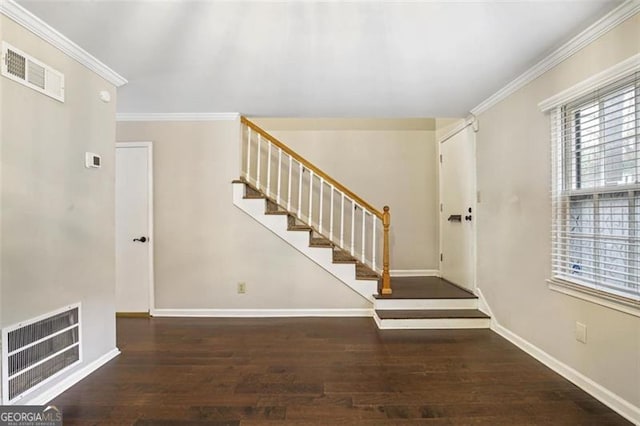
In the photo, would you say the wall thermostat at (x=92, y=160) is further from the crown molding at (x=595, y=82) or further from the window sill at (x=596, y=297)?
the window sill at (x=596, y=297)

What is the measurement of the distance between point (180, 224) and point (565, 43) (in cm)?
389

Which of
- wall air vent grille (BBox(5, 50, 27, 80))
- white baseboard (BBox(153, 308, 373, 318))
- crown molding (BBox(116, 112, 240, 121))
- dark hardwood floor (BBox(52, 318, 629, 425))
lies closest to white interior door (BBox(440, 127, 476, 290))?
dark hardwood floor (BBox(52, 318, 629, 425))

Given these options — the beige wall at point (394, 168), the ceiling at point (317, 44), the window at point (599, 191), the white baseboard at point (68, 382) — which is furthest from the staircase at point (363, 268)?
the white baseboard at point (68, 382)

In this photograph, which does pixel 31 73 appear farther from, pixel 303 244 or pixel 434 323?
pixel 434 323

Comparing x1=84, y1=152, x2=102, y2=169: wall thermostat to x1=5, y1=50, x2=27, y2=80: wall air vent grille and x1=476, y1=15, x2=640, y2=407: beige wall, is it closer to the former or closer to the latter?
x1=5, y1=50, x2=27, y2=80: wall air vent grille

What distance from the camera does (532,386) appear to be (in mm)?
2049

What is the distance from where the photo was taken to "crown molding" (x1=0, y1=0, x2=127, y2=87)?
1.68 metres

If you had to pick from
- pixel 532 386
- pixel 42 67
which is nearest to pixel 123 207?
pixel 42 67

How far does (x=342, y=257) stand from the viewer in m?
3.67

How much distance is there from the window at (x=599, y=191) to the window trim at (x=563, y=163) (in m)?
0.01

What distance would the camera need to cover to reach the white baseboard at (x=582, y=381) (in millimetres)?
1708

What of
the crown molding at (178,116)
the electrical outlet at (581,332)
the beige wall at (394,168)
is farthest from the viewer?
the beige wall at (394,168)

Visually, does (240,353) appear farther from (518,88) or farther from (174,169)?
(518,88)

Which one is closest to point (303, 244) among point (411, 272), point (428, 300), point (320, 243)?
point (320, 243)
